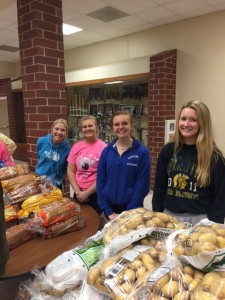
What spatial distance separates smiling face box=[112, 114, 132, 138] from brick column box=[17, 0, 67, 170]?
104 cm

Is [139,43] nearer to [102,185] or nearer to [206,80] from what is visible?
[206,80]

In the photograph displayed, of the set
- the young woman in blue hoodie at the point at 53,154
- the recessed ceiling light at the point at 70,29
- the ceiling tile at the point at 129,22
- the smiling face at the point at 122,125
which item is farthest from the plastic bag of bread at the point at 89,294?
the recessed ceiling light at the point at 70,29

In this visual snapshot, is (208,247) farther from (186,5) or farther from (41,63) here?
(186,5)

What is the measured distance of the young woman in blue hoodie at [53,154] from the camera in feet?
7.66

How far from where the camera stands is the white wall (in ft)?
12.8

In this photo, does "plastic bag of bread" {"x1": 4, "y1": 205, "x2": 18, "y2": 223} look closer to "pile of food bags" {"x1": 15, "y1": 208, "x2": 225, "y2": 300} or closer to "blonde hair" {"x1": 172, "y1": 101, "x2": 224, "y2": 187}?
"pile of food bags" {"x1": 15, "y1": 208, "x2": 225, "y2": 300}

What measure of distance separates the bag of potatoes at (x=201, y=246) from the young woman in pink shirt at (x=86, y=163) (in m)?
1.46

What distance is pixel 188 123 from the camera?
155 centimetres

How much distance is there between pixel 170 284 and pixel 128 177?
124 cm

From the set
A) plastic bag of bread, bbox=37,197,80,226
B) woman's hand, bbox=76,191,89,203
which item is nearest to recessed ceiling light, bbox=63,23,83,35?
woman's hand, bbox=76,191,89,203

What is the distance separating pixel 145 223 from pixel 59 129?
1.55m

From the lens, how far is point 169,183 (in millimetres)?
1645

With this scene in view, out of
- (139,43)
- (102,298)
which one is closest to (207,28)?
(139,43)

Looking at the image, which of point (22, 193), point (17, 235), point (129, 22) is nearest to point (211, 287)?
point (17, 235)
